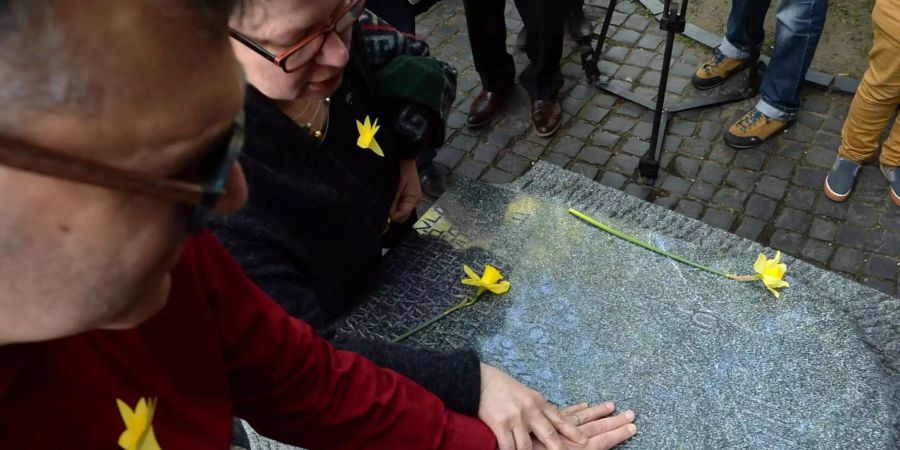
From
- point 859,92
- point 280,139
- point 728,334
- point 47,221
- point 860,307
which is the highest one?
point 47,221

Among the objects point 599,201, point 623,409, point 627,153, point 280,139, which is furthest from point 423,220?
point 627,153

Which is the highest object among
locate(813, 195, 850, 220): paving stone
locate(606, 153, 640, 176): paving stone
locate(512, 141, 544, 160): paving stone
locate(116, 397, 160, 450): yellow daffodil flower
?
locate(116, 397, 160, 450): yellow daffodil flower

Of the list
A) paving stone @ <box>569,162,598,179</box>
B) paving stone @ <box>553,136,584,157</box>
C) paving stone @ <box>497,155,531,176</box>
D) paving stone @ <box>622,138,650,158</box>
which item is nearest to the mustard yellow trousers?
paving stone @ <box>622,138,650,158</box>

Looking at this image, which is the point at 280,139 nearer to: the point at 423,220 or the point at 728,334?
the point at 423,220

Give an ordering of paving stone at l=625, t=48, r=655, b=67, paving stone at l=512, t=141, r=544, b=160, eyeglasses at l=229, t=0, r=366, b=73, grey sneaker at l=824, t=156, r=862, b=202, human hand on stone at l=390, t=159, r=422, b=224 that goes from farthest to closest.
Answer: paving stone at l=625, t=48, r=655, b=67
paving stone at l=512, t=141, r=544, b=160
grey sneaker at l=824, t=156, r=862, b=202
human hand on stone at l=390, t=159, r=422, b=224
eyeglasses at l=229, t=0, r=366, b=73

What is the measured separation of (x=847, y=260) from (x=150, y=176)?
345 centimetres

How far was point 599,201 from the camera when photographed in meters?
2.36

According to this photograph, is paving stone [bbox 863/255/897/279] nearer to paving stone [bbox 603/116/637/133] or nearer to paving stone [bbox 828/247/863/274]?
paving stone [bbox 828/247/863/274]

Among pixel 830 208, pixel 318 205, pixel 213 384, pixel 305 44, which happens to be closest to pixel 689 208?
pixel 830 208

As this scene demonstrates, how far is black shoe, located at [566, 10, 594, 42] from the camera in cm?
491

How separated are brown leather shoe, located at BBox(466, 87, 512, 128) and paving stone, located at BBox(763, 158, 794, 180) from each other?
166cm

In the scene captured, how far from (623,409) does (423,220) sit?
0.89m

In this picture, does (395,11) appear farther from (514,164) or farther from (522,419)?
(522,419)

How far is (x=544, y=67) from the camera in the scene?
14.2ft
